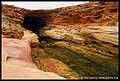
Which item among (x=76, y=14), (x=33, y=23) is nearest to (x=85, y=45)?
(x=76, y=14)

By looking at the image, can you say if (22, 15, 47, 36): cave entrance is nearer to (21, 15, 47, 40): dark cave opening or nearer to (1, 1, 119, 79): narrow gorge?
(21, 15, 47, 40): dark cave opening

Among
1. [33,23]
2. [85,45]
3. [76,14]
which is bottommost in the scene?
[85,45]

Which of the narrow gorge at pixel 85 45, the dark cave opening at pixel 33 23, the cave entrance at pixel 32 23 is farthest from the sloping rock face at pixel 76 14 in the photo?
the cave entrance at pixel 32 23

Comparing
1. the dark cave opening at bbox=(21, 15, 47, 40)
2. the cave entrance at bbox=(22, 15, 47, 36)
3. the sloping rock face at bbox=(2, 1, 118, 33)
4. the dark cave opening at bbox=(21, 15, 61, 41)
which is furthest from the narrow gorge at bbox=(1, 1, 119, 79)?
the cave entrance at bbox=(22, 15, 47, 36)

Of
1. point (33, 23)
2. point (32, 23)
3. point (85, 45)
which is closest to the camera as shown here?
point (85, 45)

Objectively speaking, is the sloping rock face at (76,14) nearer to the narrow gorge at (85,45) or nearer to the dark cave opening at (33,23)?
the narrow gorge at (85,45)

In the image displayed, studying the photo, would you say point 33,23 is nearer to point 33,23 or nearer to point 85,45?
point 33,23

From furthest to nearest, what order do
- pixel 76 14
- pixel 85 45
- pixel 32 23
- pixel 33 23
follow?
pixel 32 23
pixel 33 23
pixel 76 14
pixel 85 45

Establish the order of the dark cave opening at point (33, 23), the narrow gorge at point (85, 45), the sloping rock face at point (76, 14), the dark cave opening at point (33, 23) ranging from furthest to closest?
the dark cave opening at point (33, 23)
the dark cave opening at point (33, 23)
the sloping rock face at point (76, 14)
the narrow gorge at point (85, 45)

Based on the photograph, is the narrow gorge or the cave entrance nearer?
the narrow gorge

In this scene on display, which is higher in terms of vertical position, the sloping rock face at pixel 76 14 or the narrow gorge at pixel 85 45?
the sloping rock face at pixel 76 14

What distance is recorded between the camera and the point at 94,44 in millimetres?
7094

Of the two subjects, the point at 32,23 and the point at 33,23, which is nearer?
the point at 33,23

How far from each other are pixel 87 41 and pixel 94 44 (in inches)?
29.0
